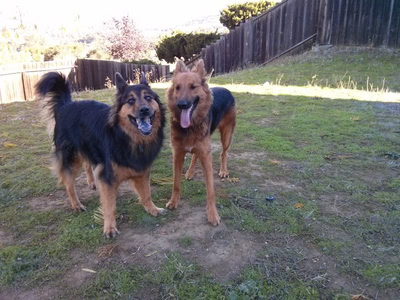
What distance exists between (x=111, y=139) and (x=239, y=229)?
5.26ft

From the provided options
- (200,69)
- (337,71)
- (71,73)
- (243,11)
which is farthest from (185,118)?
(243,11)

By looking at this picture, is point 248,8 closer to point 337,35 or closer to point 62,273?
point 337,35

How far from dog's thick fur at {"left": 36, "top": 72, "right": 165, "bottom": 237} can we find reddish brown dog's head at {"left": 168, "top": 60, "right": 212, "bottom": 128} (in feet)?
0.68

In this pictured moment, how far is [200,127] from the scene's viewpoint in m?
3.47

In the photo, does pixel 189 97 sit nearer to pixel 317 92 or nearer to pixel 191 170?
pixel 191 170

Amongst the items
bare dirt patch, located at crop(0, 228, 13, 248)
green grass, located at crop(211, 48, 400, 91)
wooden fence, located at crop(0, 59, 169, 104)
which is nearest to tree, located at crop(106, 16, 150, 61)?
wooden fence, located at crop(0, 59, 169, 104)

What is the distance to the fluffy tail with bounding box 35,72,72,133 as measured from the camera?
12.4 feet

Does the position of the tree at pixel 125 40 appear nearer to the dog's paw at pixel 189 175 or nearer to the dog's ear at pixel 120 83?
the dog's paw at pixel 189 175

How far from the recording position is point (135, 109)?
120 inches

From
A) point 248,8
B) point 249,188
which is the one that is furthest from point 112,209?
point 248,8

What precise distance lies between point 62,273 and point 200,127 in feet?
6.31

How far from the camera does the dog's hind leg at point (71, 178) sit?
3604mm

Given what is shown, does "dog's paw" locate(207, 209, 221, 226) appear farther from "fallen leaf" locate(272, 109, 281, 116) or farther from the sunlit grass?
the sunlit grass

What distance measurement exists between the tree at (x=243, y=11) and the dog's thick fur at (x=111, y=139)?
1570 centimetres
